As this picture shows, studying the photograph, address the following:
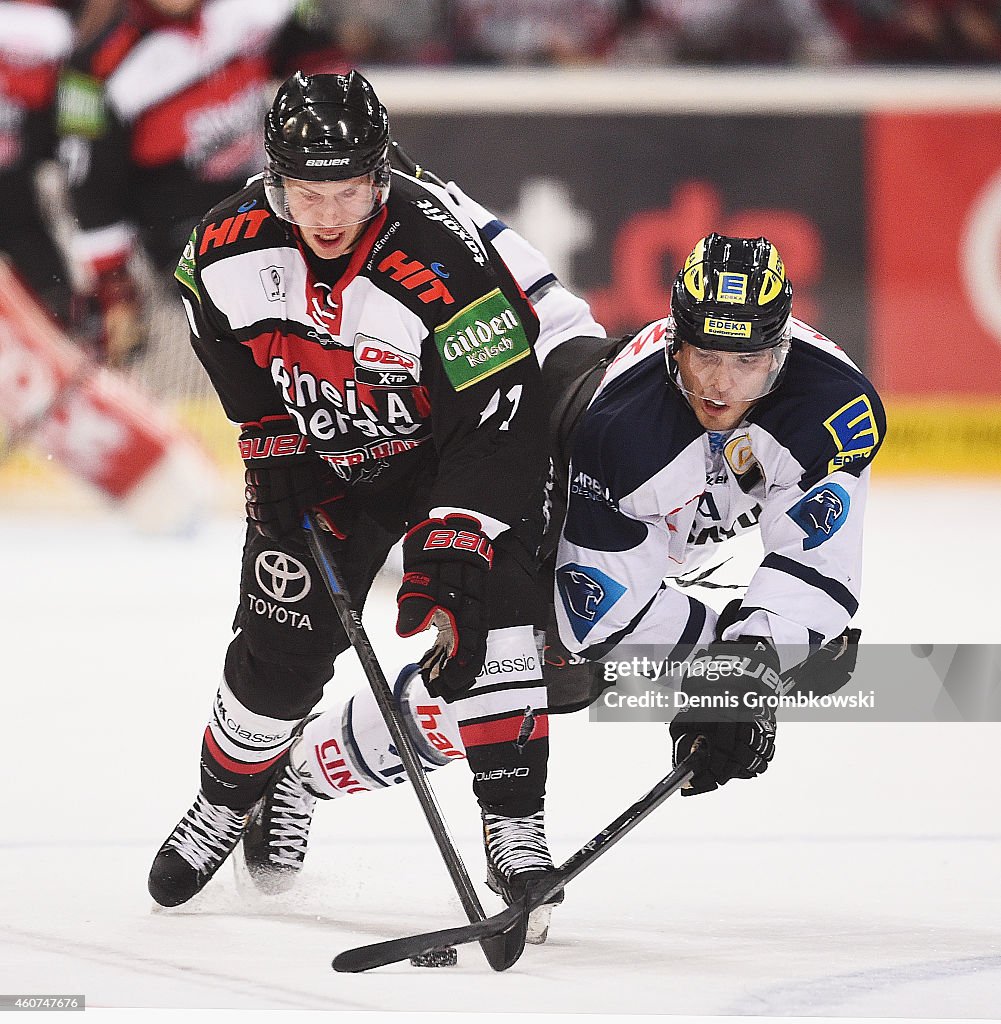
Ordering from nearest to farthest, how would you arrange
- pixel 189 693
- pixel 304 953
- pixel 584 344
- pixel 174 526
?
pixel 304 953
pixel 584 344
pixel 189 693
pixel 174 526

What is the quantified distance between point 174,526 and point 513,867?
11.4 ft

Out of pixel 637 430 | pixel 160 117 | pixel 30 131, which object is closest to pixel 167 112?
pixel 160 117

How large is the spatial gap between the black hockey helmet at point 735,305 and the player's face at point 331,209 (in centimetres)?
46

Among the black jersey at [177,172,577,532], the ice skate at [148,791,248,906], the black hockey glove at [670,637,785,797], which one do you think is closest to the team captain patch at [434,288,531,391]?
the black jersey at [177,172,577,532]

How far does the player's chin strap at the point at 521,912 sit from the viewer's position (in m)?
2.34

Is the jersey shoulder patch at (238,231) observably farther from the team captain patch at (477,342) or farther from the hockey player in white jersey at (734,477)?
the hockey player in white jersey at (734,477)

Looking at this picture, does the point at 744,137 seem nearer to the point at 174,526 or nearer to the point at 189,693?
the point at 174,526

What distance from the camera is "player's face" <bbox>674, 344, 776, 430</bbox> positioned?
2.53 meters

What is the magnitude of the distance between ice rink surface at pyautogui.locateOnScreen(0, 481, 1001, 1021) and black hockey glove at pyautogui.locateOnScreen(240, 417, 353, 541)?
1.88 ft

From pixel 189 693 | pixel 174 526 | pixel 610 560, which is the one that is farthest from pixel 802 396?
pixel 174 526

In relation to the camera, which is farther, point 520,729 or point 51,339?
point 51,339

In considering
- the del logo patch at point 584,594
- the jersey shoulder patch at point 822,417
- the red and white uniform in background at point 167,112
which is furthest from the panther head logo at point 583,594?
the red and white uniform in background at point 167,112

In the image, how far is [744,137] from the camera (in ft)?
20.8

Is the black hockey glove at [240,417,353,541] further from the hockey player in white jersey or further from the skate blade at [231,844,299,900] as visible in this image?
the skate blade at [231,844,299,900]
